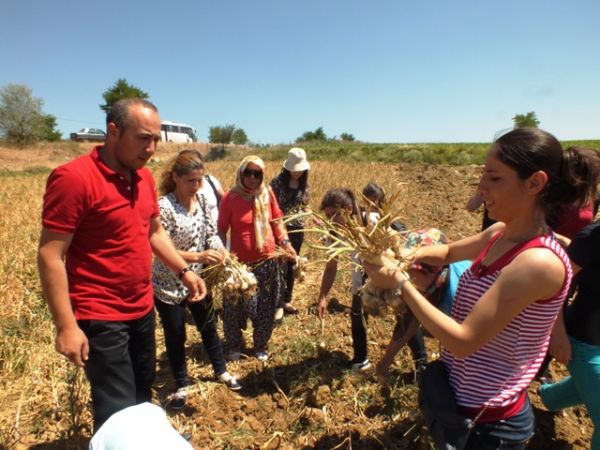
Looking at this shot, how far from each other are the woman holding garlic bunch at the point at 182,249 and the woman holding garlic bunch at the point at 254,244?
11.0 inches

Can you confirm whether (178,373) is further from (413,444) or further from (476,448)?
(476,448)

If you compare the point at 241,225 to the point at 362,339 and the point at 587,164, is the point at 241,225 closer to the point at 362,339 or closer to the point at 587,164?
the point at 362,339

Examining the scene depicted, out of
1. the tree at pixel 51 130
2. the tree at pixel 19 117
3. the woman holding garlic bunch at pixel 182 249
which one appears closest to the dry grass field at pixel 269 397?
the woman holding garlic bunch at pixel 182 249

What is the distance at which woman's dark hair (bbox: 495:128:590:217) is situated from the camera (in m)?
1.20

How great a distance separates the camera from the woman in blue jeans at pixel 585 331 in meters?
1.81

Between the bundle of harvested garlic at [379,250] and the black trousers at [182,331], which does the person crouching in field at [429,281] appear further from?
the black trousers at [182,331]

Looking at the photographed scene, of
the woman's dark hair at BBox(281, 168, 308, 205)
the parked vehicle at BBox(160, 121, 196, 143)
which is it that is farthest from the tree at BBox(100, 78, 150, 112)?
the woman's dark hair at BBox(281, 168, 308, 205)

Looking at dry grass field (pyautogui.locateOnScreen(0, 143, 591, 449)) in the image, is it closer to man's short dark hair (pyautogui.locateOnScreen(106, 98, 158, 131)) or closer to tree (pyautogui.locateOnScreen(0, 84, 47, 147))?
man's short dark hair (pyautogui.locateOnScreen(106, 98, 158, 131))

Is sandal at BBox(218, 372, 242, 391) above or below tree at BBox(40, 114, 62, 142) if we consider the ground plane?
below

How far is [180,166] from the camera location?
8.73ft

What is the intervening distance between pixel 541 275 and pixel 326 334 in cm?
285

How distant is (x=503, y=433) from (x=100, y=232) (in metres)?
1.94

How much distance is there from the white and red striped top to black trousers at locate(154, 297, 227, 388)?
6.27ft

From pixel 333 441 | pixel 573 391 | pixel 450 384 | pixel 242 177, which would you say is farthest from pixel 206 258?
pixel 573 391
